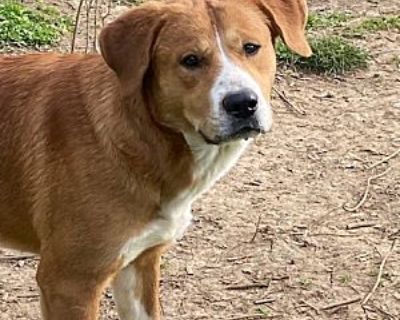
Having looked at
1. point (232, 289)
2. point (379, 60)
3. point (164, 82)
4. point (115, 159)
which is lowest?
point (379, 60)

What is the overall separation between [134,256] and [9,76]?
0.83 meters

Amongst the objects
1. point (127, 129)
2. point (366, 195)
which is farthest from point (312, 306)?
point (127, 129)

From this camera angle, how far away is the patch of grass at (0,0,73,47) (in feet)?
23.5

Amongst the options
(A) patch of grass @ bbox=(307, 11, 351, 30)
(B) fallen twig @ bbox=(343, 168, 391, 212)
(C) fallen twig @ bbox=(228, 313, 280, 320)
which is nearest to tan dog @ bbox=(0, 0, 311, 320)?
(C) fallen twig @ bbox=(228, 313, 280, 320)

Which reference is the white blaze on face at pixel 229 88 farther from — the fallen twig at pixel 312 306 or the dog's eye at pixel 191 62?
the fallen twig at pixel 312 306

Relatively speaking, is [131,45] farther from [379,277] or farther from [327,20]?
[327,20]

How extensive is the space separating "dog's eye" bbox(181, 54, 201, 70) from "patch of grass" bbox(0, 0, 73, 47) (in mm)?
3423

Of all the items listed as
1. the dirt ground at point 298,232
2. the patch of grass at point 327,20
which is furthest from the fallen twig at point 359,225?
the patch of grass at point 327,20

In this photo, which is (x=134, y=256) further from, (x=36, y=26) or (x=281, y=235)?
(x=36, y=26)

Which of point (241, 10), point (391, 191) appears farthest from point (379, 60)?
point (241, 10)

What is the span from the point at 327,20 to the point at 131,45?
167 inches

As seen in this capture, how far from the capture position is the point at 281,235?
218 inches

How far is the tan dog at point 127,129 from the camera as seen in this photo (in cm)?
388

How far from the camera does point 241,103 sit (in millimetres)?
3732
